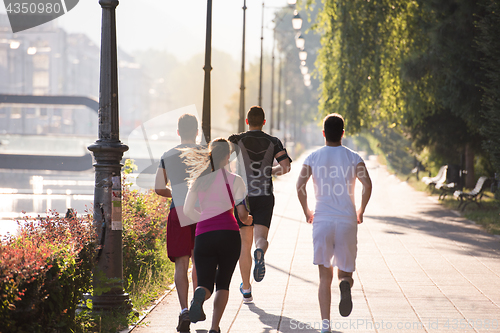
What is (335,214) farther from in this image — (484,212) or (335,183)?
(484,212)

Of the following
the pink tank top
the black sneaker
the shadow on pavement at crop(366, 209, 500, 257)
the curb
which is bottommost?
the shadow on pavement at crop(366, 209, 500, 257)

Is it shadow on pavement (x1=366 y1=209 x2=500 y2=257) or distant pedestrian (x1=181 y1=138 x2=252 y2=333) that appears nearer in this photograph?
distant pedestrian (x1=181 y1=138 x2=252 y2=333)

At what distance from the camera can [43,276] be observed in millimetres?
4535

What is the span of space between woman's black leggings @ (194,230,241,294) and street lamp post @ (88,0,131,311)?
133 centimetres

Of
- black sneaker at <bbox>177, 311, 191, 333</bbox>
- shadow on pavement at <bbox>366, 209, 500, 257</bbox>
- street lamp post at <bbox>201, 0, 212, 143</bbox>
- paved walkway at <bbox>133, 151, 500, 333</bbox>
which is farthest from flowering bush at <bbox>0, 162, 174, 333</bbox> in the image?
shadow on pavement at <bbox>366, 209, 500, 257</bbox>

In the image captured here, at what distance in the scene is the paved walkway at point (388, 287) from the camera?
5.96m

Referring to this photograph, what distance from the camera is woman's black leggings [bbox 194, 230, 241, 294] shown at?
16.2 feet

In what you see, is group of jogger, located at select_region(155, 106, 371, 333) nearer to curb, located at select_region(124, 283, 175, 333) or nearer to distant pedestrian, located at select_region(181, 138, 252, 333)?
distant pedestrian, located at select_region(181, 138, 252, 333)

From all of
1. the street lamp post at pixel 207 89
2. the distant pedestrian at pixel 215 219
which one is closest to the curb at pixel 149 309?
the distant pedestrian at pixel 215 219

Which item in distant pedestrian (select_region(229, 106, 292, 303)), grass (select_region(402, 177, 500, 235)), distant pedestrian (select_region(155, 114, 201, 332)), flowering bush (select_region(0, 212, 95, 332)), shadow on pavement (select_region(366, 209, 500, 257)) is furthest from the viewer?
grass (select_region(402, 177, 500, 235))

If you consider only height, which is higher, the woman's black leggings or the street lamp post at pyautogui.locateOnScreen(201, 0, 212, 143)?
the street lamp post at pyautogui.locateOnScreen(201, 0, 212, 143)

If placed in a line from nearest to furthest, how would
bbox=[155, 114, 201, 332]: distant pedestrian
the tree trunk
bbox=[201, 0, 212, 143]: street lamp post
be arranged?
bbox=[155, 114, 201, 332]: distant pedestrian < bbox=[201, 0, 212, 143]: street lamp post < the tree trunk

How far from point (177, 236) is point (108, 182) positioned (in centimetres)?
95

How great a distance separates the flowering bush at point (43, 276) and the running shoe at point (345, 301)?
216cm
